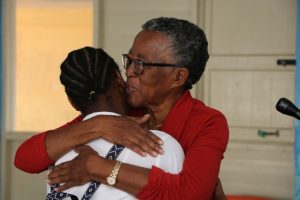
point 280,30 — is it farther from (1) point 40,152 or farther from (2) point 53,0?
(1) point 40,152

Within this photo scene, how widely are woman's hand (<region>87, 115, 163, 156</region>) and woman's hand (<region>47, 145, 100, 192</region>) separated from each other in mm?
63

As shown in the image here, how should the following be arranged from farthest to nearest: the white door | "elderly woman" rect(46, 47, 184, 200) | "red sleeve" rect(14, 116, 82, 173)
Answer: the white door, "red sleeve" rect(14, 116, 82, 173), "elderly woman" rect(46, 47, 184, 200)

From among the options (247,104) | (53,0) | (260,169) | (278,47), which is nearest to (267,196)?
(260,169)

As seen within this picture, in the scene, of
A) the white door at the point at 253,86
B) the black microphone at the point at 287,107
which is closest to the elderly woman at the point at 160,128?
the black microphone at the point at 287,107

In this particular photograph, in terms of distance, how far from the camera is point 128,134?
1.25m

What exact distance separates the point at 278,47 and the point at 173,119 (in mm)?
2461

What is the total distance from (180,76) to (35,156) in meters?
0.47

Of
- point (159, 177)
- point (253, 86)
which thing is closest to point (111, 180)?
point (159, 177)

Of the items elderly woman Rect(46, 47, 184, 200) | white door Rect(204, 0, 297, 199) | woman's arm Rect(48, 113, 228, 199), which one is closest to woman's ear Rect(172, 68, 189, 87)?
elderly woman Rect(46, 47, 184, 200)

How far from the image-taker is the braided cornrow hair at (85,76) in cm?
130

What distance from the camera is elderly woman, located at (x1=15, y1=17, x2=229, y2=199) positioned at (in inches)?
47.5

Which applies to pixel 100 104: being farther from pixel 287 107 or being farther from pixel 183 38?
pixel 287 107

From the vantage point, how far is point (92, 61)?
1.33m

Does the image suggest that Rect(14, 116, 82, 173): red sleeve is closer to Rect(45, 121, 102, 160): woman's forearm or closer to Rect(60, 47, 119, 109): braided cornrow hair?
Rect(45, 121, 102, 160): woman's forearm
